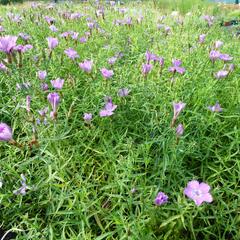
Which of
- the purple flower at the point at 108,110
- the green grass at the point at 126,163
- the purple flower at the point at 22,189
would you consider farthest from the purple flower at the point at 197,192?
the purple flower at the point at 22,189

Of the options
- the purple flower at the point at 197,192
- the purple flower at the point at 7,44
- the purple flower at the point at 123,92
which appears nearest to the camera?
the purple flower at the point at 197,192

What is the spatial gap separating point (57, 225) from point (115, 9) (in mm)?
3632

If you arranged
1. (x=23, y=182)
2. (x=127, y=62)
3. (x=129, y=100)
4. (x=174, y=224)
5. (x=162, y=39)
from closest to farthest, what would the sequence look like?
(x=174, y=224) < (x=23, y=182) < (x=129, y=100) < (x=127, y=62) < (x=162, y=39)

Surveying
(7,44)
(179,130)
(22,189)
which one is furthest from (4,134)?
(179,130)

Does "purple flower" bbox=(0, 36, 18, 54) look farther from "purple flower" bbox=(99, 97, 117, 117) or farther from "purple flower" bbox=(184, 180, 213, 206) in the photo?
"purple flower" bbox=(184, 180, 213, 206)

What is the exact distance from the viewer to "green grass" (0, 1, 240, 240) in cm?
142

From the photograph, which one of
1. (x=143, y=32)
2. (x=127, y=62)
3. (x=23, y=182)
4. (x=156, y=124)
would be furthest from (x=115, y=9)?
(x=23, y=182)

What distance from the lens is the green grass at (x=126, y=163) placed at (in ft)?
4.67

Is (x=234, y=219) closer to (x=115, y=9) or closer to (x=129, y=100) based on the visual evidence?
(x=129, y=100)

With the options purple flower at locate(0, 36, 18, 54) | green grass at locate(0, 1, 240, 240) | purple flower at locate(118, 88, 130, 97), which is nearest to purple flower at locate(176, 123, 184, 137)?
green grass at locate(0, 1, 240, 240)

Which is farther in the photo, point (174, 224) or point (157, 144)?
point (157, 144)

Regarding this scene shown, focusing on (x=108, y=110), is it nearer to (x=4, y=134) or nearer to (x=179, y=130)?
(x=179, y=130)

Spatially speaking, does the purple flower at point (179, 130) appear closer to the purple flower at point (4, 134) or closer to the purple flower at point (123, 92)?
the purple flower at point (123, 92)

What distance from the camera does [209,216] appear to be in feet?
4.78
